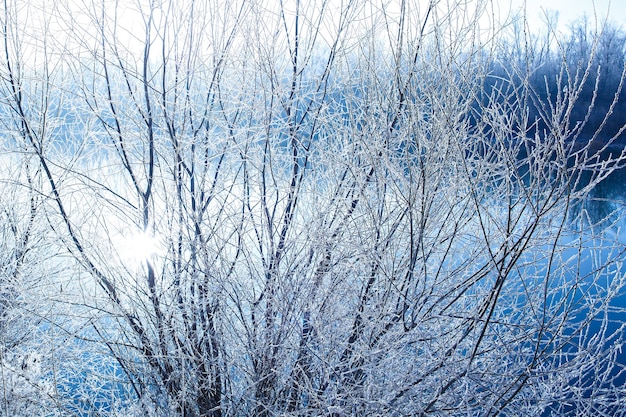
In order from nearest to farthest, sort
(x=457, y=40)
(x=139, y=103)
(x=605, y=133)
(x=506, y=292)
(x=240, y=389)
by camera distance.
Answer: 1. (x=457, y=40)
2. (x=139, y=103)
3. (x=240, y=389)
4. (x=506, y=292)
5. (x=605, y=133)

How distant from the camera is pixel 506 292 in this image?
434 cm

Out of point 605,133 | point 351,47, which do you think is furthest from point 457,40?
point 605,133

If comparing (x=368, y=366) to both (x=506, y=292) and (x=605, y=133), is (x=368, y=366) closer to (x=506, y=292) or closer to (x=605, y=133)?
(x=506, y=292)

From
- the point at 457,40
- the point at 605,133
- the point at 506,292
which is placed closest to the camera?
the point at 457,40

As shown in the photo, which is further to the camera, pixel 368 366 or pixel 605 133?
pixel 605 133

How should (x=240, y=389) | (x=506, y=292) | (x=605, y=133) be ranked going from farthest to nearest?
(x=605, y=133) < (x=506, y=292) < (x=240, y=389)

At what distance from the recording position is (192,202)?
12.8 feet

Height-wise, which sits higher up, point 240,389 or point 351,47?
point 351,47

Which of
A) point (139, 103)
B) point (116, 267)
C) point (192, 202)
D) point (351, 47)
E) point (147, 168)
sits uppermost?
point (351, 47)

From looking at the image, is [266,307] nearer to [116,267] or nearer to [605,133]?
[116,267]

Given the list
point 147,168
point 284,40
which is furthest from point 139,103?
point 284,40

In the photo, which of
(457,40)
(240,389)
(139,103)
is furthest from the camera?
(240,389)

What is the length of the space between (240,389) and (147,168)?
1.79m

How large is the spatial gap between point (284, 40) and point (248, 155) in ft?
2.79
